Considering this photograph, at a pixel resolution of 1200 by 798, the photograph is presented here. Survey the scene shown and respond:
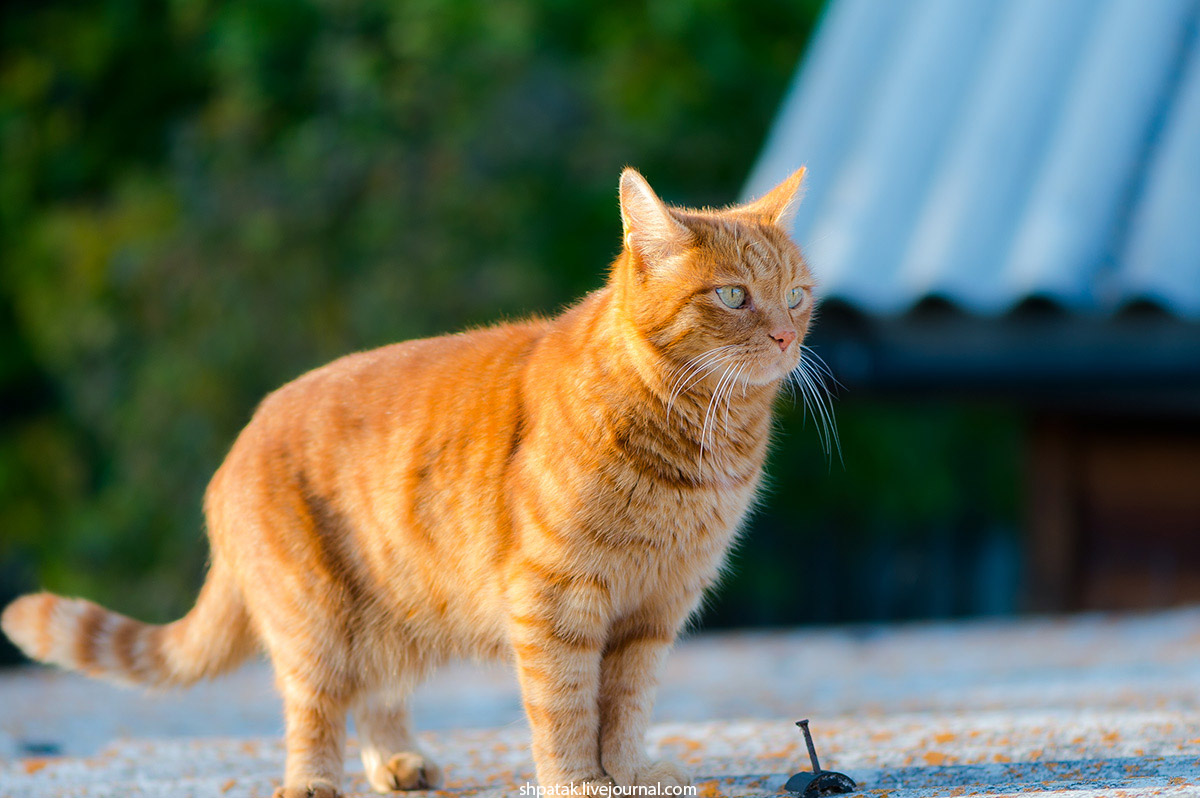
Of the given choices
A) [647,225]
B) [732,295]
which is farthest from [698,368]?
[647,225]

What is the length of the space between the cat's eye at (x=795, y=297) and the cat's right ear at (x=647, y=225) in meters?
0.27

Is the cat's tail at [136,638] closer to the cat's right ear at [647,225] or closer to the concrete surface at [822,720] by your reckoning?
the concrete surface at [822,720]

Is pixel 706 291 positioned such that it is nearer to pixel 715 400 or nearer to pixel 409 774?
pixel 715 400

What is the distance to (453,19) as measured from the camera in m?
9.77

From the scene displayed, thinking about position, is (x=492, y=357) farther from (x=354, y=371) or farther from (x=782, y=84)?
(x=782, y=84)

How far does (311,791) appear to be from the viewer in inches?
99.5

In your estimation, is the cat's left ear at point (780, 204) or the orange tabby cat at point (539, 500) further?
the cat's left ear at point (780, 204)

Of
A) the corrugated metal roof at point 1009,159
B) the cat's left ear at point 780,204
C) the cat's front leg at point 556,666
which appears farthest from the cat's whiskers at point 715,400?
the corrugated metal roof at point 1009,159

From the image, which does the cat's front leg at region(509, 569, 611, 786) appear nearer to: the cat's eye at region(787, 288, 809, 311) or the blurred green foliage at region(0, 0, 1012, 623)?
the cat's eye at region(787, 288, 809, 311)

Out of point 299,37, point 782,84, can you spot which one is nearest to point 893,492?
point 782,84

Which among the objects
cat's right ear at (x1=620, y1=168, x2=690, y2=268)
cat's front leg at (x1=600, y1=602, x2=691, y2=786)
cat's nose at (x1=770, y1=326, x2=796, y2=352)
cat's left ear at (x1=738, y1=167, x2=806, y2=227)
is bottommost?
cat's front leg at (x1=600, y1=602, x2=691, y2=786)

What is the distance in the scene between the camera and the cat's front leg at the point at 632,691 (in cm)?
250

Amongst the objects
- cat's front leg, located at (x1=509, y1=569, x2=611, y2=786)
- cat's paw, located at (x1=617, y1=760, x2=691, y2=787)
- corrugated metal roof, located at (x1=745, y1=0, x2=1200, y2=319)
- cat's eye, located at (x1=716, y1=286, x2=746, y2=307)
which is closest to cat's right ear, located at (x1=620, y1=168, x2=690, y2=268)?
cat's eye, located at (x1=716, y1=286, x2=746, y2=307)

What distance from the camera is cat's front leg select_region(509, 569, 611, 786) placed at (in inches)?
93.8
